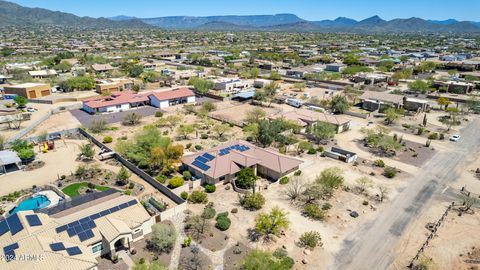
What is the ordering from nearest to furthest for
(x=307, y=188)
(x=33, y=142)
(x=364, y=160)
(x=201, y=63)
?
1. (x=307, y=188)
2. (x=364, y=160)
3. (x=33, y=142)
4. (x=201, y=63)

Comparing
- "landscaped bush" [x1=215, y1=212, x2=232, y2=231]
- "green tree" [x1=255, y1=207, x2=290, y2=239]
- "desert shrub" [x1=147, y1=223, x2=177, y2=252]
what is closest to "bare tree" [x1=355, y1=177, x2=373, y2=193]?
"green tree" [x1=255, y1=207, x2=290, y2=239]

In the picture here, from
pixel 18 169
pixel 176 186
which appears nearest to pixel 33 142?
pixel 18 169

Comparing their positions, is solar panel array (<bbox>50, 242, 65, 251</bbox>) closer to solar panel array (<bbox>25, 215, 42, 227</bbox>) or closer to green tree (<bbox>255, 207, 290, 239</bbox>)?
solar panel array (<bbox>25, 215, 42, 227</bbox>)

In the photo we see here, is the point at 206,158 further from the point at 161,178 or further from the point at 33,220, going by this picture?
the point at 33,220

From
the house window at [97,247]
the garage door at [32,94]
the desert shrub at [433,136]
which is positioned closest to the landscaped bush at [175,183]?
the house window at [97,247]

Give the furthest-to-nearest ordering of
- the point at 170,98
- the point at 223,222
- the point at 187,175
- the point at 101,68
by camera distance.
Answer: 1. the point at 101,68
2. the point at 170,98
3. the point at 187,175
4. the point at 223,222

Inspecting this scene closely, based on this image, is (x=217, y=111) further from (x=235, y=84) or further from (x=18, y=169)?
(x=18, y=169)

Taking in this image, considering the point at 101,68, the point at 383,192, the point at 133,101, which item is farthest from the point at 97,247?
the point at 101,68
